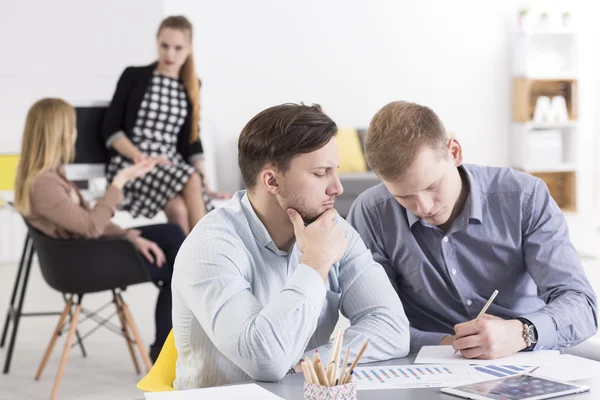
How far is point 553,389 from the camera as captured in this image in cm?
137

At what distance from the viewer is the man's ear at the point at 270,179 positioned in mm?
1739

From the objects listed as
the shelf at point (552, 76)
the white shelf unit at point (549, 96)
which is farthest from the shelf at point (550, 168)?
the shelf at point (552, 76)

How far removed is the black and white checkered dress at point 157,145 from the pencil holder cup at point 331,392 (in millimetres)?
2985

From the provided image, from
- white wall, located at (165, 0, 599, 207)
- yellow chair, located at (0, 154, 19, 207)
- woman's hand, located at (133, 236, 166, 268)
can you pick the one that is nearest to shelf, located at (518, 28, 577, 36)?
white wall, located at (165, 0, 599, 207)

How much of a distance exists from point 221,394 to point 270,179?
524 millimetres

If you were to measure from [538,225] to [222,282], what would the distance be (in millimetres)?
881

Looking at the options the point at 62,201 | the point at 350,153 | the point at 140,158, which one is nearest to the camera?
the point at 62,201

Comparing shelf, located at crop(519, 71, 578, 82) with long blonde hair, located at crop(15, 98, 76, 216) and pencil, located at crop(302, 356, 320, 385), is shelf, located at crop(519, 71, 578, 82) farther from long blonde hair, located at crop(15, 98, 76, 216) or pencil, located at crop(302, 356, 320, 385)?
pencil, located at crop(302, 356, 320, 385)

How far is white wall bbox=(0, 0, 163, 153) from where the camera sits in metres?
7.30

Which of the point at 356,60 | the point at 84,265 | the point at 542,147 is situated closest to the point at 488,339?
the point at 84,265

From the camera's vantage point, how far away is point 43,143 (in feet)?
11.6

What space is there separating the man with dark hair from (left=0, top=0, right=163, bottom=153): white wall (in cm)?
594

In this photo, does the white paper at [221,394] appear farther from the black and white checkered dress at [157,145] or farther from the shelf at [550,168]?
the shelf at [550,168]

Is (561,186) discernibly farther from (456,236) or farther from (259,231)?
(259,231)
